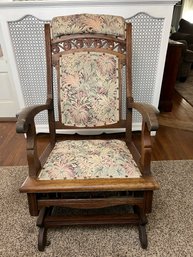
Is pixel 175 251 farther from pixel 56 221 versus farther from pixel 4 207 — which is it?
pixel 4 207

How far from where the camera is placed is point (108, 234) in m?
1.17

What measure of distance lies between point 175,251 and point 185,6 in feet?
21.3

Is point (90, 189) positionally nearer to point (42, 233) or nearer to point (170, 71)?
point (42, 233)

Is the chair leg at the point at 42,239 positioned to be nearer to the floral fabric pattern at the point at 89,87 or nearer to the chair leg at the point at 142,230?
the chair leg at the point at 142,230

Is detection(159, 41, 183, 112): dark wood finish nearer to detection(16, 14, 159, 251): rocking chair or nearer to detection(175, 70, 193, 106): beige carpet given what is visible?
detection(175, 70, 193, 106): beige carpet

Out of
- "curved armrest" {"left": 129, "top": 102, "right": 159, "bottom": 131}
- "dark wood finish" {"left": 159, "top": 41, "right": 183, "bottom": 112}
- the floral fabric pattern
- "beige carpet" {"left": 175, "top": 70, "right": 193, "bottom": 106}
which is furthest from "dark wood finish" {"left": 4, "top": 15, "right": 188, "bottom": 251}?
"beige carpet" {"left": 175, "top": 70, "right": 193, "bottom": 106}

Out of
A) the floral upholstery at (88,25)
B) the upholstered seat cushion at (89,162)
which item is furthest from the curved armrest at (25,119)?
the floral upholstery at (88,25)

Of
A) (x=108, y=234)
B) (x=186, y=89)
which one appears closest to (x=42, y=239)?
(x=108, y=234)

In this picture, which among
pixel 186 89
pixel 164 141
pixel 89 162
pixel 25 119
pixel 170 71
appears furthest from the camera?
pixel 186 89

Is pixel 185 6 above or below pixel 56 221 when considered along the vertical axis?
above

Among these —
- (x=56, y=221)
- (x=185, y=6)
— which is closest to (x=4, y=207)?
(x=56, y=221)

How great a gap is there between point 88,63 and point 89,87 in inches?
5.3

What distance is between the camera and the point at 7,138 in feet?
7.00

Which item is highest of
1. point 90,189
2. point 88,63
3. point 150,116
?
point 88,63
